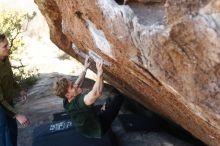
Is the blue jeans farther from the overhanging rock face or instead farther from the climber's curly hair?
the overhanging rock face

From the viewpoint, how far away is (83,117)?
764cm

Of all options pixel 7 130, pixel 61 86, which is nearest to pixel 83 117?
pixel 61 86

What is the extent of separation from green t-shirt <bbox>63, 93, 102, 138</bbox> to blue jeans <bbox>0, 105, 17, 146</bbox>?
126 cm

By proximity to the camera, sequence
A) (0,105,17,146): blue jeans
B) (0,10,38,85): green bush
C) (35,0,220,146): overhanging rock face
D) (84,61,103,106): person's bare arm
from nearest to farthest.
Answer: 1. (35,0,220,146): overhanging rock face
2. (84,61,103,106): person's bare arm
3. (0,105,17,146): blue jeans
4. (0,10,38,85): green bush

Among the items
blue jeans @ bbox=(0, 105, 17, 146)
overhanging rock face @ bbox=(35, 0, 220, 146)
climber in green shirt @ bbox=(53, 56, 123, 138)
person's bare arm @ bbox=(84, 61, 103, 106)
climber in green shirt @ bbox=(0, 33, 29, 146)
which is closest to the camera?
overhanging rock face @ bbox=(35, 0, 220, 146)

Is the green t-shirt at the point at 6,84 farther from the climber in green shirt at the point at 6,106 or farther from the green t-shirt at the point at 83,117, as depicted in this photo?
the green t-shirt at the point at 83,117

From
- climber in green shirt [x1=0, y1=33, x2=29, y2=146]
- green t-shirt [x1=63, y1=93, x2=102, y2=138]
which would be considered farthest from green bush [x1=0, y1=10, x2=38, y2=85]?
green t-shirt [x1=63, y1=93, x2=102, y2=138]

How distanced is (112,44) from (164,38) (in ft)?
6.49

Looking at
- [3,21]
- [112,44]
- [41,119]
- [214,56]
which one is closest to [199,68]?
[214,56]

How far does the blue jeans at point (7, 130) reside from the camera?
8.05m

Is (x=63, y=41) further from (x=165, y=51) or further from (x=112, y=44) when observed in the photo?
(x=165, y=51)

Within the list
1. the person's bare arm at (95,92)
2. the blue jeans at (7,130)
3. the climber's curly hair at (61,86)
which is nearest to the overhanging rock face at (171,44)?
the person's bare arm at (95,92)

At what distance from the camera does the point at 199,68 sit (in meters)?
4.84

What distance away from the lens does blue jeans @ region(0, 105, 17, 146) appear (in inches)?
317
